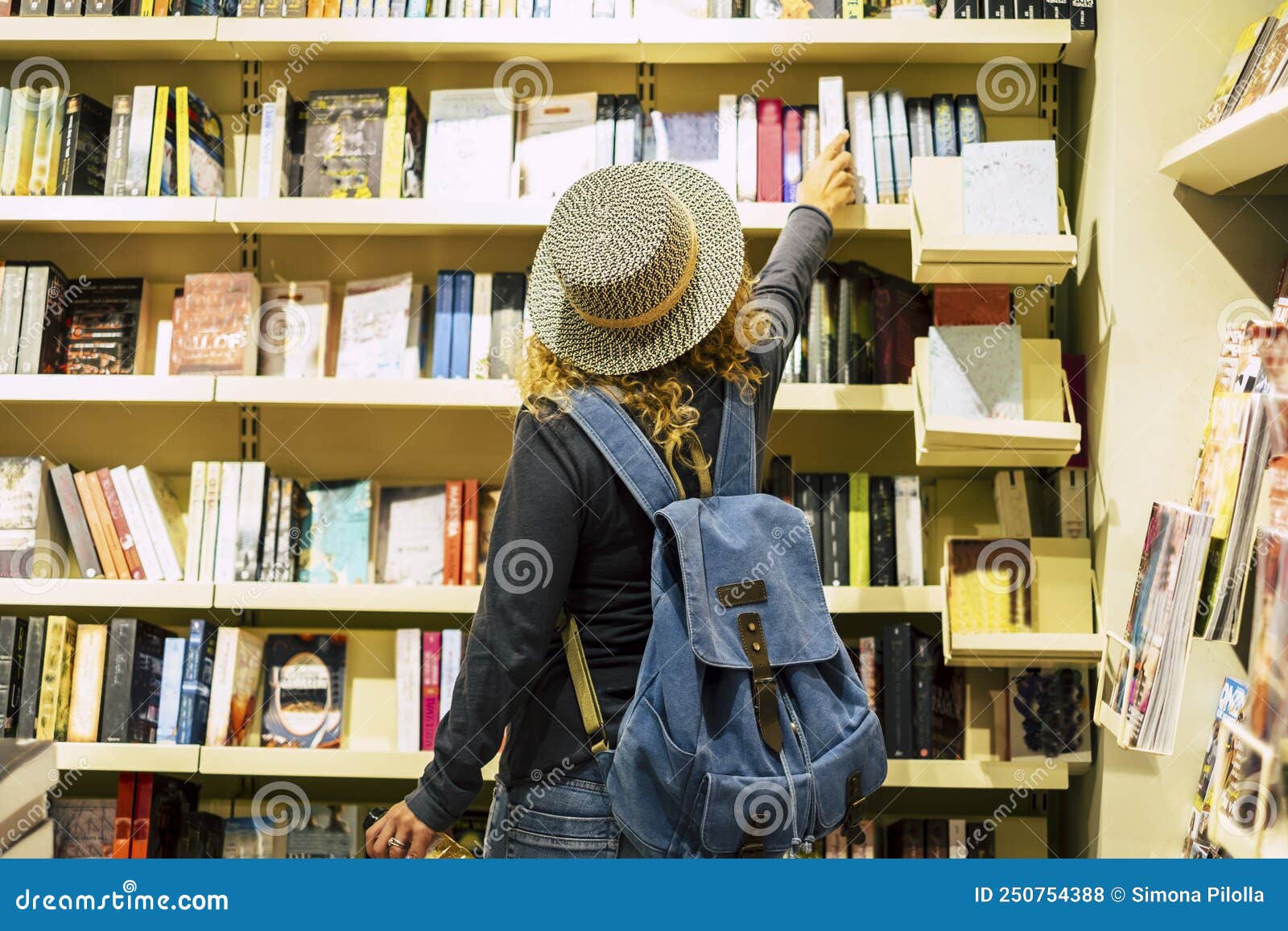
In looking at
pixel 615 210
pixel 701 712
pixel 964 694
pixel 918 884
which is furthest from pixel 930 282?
pixel 918 884

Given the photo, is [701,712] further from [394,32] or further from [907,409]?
[394,32]

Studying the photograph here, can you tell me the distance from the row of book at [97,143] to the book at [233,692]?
106 cm

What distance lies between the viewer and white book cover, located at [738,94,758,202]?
2.48m

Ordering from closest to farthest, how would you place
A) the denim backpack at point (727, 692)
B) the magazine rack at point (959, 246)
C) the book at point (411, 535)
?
the denim backpack at point (727, 692) → the magazine rack at point (959, 246) → the book at point (411, 535)

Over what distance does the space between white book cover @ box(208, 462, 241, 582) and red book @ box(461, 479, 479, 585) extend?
0.52 meters

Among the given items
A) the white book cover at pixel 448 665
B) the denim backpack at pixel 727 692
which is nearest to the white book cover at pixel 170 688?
the white book cover at pixel 448 665

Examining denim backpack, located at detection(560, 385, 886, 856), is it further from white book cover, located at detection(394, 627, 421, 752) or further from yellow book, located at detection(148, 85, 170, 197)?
yellow book, located at detection(148, 85, 170, 197)

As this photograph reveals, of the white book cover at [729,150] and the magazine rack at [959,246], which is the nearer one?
the magazine rack at [959,246]

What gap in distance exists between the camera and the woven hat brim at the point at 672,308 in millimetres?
1623

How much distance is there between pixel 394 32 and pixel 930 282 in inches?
53.4

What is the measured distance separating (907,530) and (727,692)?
3.44ft

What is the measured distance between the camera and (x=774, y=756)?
148 cm

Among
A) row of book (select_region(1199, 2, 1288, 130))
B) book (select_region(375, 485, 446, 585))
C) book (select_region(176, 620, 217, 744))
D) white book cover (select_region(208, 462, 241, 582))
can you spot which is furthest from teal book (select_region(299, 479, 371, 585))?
row of book (select_region(1199, 2, 1288, 130))

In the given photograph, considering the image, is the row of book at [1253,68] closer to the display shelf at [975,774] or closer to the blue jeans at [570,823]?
the display shelf at [975,774]
